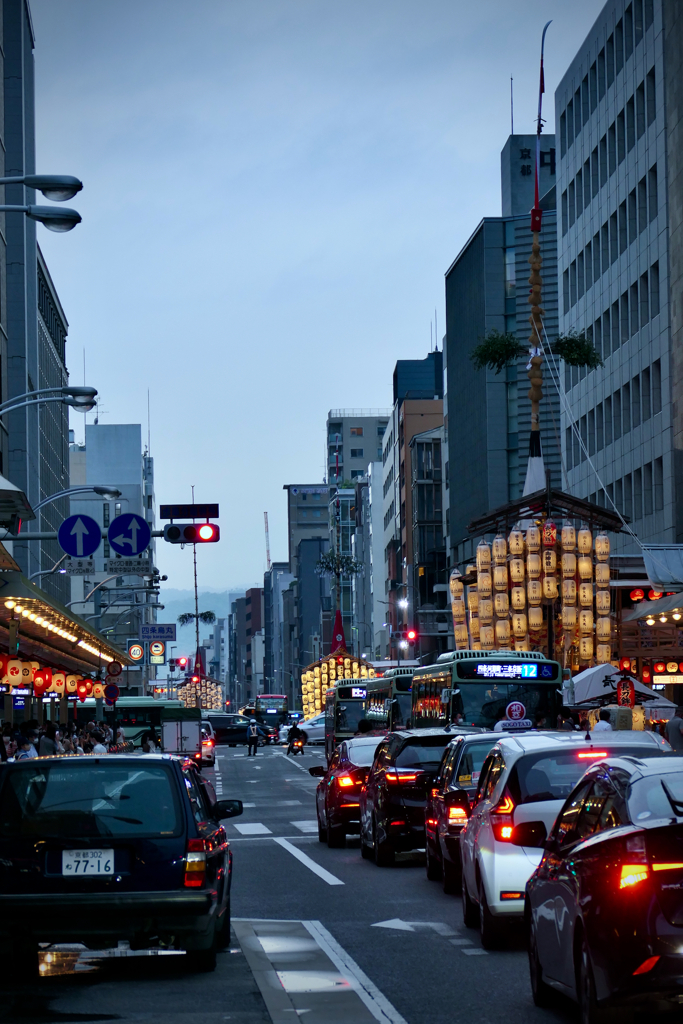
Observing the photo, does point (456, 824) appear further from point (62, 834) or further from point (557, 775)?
point (62, 834)

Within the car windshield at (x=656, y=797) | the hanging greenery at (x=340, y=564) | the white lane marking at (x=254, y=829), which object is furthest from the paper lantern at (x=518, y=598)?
the hanging greenery at (x=340, y=564)

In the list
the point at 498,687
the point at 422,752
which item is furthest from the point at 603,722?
the point at 422,752

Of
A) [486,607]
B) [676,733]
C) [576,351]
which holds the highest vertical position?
[576,351]

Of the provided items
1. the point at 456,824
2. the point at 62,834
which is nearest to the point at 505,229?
the point at 456,824

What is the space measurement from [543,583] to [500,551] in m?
1.47

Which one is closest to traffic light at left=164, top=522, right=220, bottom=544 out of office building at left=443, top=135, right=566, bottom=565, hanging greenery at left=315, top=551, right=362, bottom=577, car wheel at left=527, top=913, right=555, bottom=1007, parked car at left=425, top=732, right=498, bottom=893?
parked car at left=425, top=732, right=498, bottom=893

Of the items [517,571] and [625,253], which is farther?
[625,253]

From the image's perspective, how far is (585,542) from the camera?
41719 millimetres

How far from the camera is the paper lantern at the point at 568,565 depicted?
4172 cm

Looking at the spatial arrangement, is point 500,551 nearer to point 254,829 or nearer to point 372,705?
point 372,705

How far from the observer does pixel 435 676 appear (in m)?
35.5

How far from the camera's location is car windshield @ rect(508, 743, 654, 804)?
40.2 ft

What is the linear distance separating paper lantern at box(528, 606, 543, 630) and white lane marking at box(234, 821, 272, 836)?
1299 cm

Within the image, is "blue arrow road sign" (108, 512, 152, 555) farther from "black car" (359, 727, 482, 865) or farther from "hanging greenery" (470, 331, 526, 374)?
"hanging greenery" (470, 331, 526, 374)
